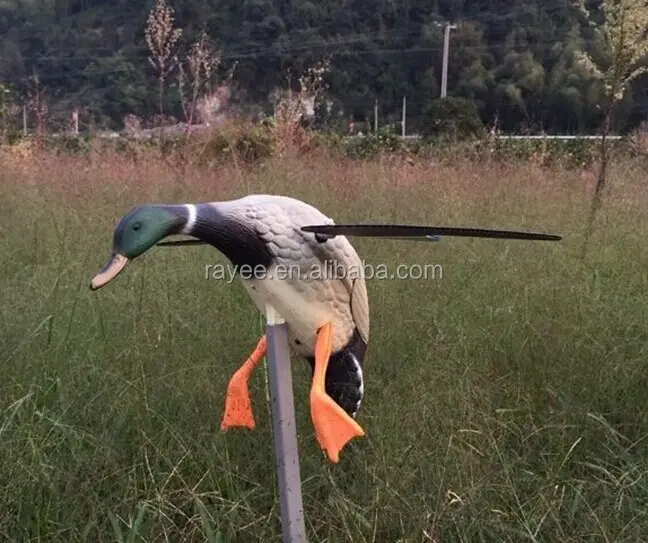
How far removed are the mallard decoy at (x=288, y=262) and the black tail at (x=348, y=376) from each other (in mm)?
15

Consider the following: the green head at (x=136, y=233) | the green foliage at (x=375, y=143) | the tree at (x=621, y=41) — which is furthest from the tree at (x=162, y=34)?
the green head at (x=136, y=233)

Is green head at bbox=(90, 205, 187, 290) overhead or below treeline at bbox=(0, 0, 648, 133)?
overhead

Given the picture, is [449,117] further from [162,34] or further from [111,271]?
[111,271]

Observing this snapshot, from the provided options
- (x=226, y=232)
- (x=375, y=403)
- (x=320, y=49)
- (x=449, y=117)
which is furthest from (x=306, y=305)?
(x=320, y=49)

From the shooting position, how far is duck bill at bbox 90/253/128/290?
0.96m

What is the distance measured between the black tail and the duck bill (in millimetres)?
378

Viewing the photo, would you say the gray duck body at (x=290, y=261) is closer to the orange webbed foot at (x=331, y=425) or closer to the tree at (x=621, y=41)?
the orange webbed foot at (x=331, y=425)

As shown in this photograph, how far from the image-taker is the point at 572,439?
1516 millimetres

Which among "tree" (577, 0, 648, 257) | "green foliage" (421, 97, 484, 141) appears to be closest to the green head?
"tree" (577, 0, 648, 257)

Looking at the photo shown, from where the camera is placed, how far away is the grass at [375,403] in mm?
1246

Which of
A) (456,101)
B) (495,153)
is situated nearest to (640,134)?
(495,153)

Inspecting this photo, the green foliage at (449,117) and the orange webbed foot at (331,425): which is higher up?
the orange webbed foot at (331,425)

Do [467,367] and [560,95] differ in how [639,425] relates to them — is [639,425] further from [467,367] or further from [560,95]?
[560,95]

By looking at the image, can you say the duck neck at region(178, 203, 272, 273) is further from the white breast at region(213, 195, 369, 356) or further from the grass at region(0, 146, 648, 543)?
the grass at region(0, 146, 648, 543)
